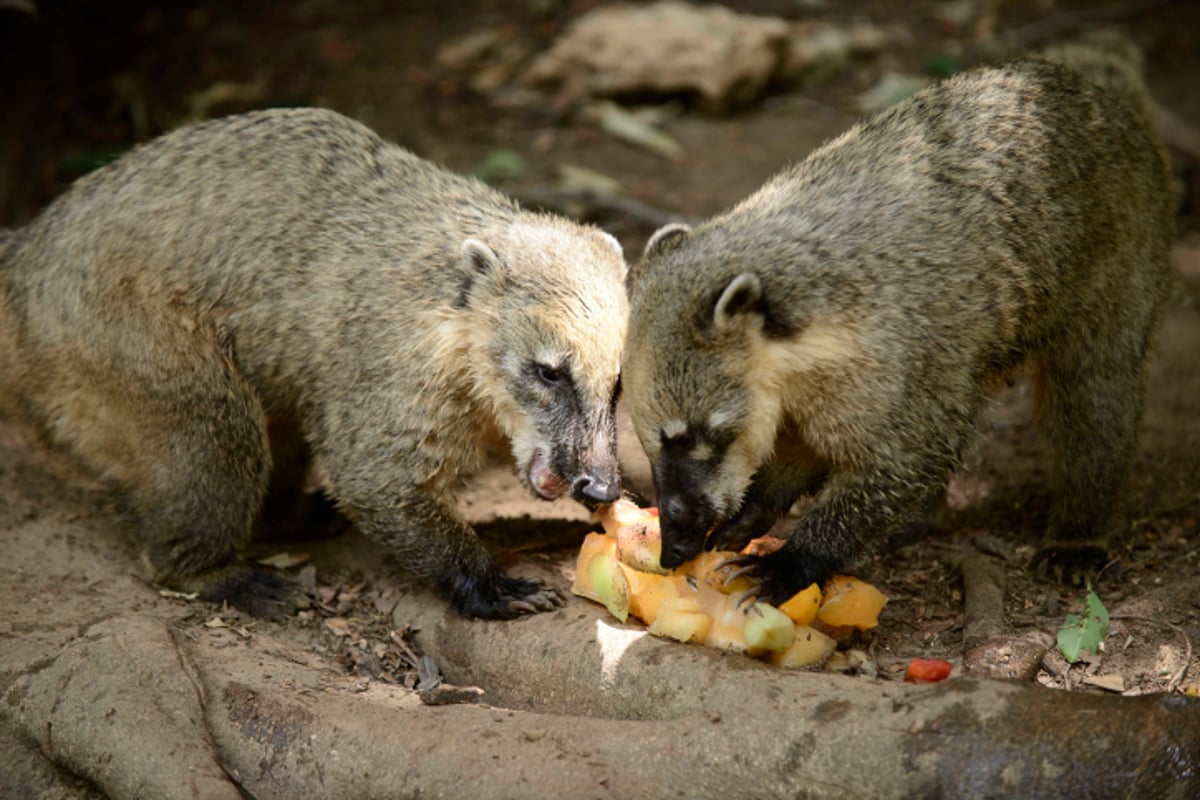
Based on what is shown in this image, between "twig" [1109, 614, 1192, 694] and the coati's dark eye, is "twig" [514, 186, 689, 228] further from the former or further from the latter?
"twig" [1109, 614, 1192, 694]

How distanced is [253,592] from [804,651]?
9.09 feet

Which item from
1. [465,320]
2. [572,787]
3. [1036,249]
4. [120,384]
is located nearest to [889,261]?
[1036,249]

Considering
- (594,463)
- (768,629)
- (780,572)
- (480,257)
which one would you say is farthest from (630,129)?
(768,629)

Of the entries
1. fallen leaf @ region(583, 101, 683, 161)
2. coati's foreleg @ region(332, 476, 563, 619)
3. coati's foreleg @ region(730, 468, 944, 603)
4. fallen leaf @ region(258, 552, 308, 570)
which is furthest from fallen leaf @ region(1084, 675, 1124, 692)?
fallen leaf @ region(583, 101, 683, 161)

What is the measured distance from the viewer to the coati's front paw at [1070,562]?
5848 mm

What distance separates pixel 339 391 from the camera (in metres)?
5.80

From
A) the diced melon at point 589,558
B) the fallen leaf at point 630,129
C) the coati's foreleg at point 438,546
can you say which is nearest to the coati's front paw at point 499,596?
the coati's foreleg at point 438,546

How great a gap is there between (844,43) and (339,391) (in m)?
7.90

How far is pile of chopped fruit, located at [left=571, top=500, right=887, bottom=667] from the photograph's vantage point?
4891mm

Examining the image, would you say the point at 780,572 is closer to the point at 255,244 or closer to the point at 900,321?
the point at 900,321

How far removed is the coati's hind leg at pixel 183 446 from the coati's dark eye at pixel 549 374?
64.1 inches

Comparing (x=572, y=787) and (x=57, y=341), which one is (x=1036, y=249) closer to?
(x=572, y=787)

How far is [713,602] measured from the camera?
5047mm

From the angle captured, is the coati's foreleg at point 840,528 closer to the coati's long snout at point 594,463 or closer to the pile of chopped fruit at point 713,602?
the pile of chopped fruit at point 713,602
